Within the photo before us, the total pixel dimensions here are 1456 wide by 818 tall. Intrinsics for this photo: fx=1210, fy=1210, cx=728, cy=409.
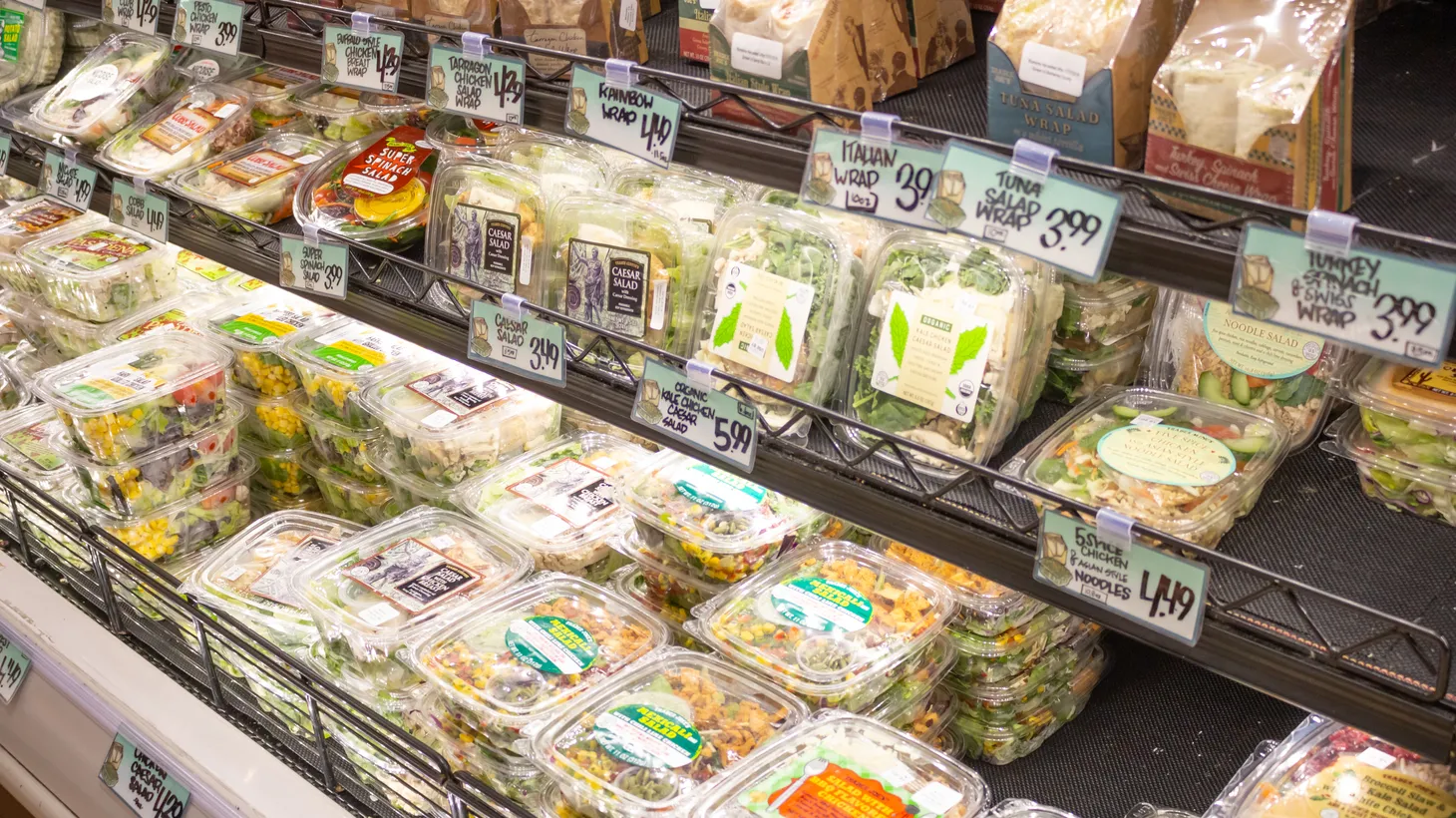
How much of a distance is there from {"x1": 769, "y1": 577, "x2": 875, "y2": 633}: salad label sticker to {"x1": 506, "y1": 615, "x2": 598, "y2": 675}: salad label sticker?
0.95ft

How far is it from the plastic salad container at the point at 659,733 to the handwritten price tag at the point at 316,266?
31.6 inches

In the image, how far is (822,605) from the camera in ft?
5.65

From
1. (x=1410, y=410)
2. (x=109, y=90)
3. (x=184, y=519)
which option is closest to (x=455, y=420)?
(x=184, y=519)

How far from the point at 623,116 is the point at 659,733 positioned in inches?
31.3

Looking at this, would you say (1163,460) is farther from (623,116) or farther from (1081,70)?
(623,116)

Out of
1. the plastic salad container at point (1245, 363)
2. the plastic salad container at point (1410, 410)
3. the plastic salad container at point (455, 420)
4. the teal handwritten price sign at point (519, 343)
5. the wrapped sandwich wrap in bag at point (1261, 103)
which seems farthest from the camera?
the plastic salad container at point (455, 420)

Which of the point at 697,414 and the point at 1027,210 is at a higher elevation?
the point at 1027,210

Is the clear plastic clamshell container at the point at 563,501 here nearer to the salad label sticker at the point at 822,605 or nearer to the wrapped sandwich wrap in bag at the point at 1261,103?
the salad label sticker at the point at 822,605

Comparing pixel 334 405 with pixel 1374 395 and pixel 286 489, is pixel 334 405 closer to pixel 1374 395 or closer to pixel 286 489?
pixel 286 489

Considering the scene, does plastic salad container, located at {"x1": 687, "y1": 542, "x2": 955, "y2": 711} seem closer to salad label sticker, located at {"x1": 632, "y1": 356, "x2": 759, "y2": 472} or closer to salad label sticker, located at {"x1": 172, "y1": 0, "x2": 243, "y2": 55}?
salad label sticker, located at {"x1": 632, "y1": 356, "x2": 759, "y2": 472}

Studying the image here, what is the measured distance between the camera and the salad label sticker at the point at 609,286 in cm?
173

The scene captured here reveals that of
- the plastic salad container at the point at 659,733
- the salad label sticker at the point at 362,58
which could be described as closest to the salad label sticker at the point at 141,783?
the plastic salad container at the point at 659,733

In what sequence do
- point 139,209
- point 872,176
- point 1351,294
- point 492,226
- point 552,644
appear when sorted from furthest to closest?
point 139,209, point 492,226, point 552,644, point 872,176, point 1351,294

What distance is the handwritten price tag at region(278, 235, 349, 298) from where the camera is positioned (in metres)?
1.96
